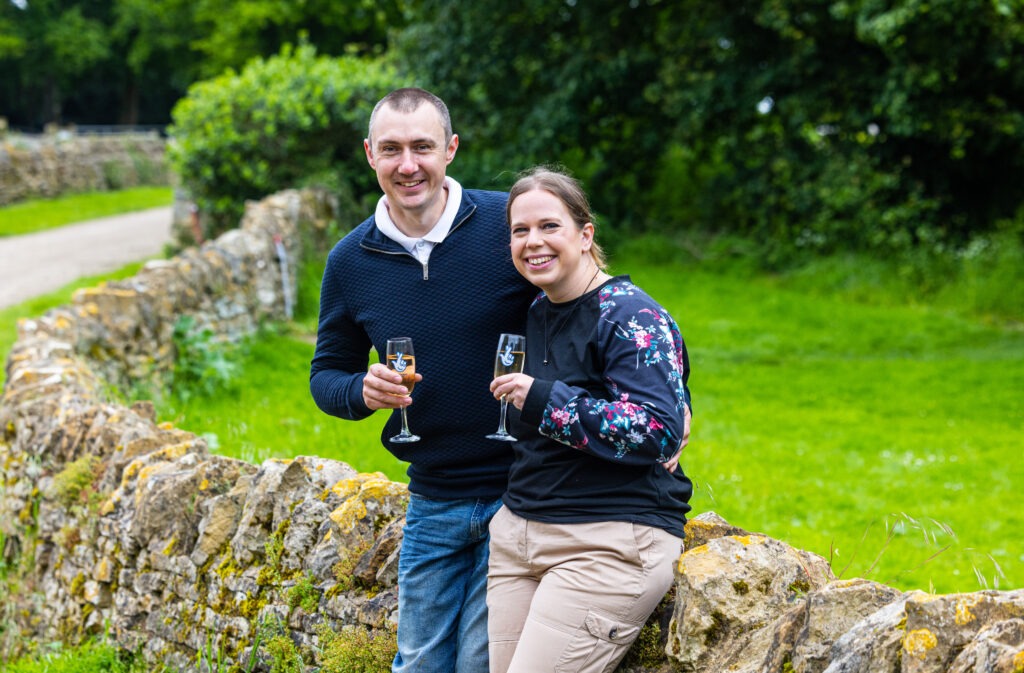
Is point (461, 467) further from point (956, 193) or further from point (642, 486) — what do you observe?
point (956, 193)

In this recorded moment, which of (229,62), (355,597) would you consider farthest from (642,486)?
(229,62)

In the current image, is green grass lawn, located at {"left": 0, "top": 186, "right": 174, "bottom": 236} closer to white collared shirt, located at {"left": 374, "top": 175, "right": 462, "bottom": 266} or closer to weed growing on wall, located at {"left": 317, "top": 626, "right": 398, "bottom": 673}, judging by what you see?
weed growing on wall, located at {"left": 317, "top": 626, "right": 398, "bottom": 673}

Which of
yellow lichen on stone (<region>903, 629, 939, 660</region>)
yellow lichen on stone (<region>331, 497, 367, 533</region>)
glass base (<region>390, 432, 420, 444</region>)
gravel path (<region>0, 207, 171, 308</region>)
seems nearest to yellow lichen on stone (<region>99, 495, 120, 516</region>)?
yellow lichen on stone (<region>331, 497, 367, 533</region>)

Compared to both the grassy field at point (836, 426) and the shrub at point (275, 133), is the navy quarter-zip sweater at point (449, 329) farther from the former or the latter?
the shrub at point (275, 133)

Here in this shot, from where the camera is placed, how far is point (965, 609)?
262 cm

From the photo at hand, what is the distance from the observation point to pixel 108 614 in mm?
5535

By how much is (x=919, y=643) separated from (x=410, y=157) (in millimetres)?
2073

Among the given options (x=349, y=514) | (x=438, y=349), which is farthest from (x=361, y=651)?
(x=438, y=349)

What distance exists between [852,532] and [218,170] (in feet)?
41.0

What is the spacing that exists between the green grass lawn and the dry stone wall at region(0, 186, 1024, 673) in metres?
15.6

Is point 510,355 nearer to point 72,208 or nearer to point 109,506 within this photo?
point 109,506

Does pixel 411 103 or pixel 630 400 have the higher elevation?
pixel 411 103

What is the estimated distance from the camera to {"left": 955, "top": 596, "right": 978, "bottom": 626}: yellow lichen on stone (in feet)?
8.52

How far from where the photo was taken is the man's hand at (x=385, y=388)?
3.28m
